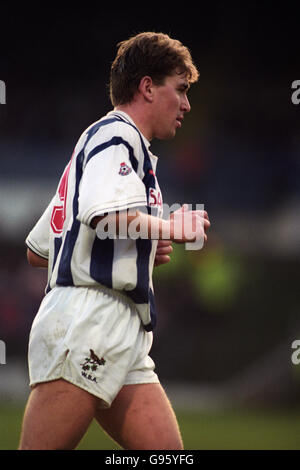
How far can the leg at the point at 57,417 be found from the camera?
2160mm

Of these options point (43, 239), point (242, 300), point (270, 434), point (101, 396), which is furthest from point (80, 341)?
point (242, 300)

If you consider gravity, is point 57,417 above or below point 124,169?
below

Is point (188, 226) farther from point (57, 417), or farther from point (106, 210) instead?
point (57, 417)

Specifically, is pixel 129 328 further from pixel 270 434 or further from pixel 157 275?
pixel 157 275

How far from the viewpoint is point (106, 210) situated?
214 cm

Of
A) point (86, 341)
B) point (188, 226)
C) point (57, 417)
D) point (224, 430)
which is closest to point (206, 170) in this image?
point (224, 430)

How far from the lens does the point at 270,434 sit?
789 cm

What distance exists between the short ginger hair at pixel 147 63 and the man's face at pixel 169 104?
→ 26 mm

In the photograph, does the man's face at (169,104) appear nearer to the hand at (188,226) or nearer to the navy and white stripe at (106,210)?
the navy and white stripe at (106,210)

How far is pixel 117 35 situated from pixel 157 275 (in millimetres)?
4854

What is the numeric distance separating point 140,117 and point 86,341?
33.8 inches

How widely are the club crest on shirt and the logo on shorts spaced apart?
569mm

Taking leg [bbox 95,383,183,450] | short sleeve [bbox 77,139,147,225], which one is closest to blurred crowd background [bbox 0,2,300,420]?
leg [bbox 95,383,183,450]
